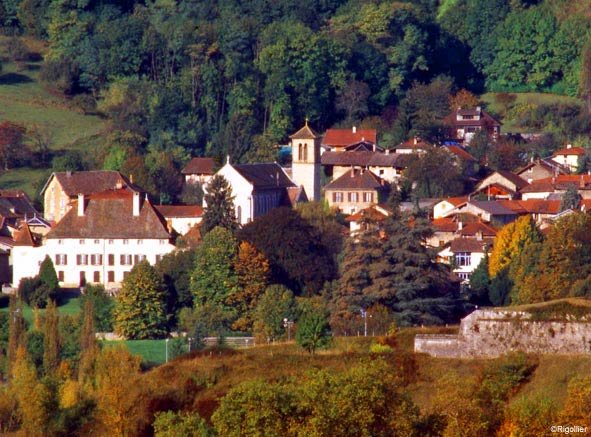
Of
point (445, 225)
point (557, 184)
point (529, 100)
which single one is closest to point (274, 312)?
point (445, 225)

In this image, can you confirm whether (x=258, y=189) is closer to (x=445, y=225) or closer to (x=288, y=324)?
(x=445, y=225)

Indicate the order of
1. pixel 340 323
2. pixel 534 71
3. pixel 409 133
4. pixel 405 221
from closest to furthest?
1. pixel 340 323
2. pixel 405 221
3. pixel 409 133
4. pixel 534 71

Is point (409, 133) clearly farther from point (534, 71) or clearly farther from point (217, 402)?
point (217, 402)

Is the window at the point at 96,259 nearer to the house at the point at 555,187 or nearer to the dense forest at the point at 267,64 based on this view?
the dense forest at the point at 267,64

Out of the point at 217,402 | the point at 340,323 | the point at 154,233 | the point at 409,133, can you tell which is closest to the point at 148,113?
the point at 409,133

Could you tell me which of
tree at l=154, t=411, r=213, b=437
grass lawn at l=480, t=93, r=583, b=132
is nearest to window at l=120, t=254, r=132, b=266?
grass lawn at l=480, t=93, r=583, b=132

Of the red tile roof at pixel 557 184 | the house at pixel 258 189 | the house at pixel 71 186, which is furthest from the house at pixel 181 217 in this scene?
the red tile roof at pixel 557 184
